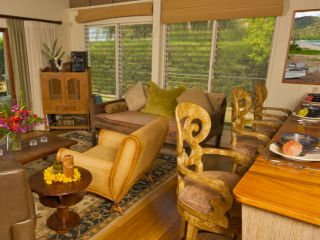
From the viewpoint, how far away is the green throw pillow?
12.8ft

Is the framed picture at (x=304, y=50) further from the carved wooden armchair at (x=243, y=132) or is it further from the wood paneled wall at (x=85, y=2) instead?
the wood paneled wall at (x=85, y=2)

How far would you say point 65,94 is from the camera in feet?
15.2

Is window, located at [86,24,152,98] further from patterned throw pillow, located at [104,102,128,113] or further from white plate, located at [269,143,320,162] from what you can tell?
white plate, located at [269,143,320,162]

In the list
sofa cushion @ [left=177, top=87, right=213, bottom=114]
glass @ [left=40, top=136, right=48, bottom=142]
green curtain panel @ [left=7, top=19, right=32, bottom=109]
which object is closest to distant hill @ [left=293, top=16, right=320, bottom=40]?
sofa cushion @ [left=177, top=87, right=213, bottom=114]

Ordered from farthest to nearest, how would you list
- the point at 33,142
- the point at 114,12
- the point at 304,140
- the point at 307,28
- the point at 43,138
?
the point at 114,12 → the point at 307,28 → the point at 43,138 → the point at 33,142 → the point at 304,140

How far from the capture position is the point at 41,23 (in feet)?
15.2

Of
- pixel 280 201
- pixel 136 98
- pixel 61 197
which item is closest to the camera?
pixel 280 201

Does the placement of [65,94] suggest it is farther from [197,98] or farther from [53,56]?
[197,98]

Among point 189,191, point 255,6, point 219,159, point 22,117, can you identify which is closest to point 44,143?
point 22,117

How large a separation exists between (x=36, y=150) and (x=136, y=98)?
2.03 m

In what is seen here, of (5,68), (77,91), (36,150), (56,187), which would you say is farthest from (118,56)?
(56,187)

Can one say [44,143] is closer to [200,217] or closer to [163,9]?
[200,217]

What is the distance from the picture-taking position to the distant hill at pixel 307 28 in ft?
9.96

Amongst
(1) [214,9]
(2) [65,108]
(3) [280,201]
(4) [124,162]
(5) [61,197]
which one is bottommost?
(5) [61,197]
